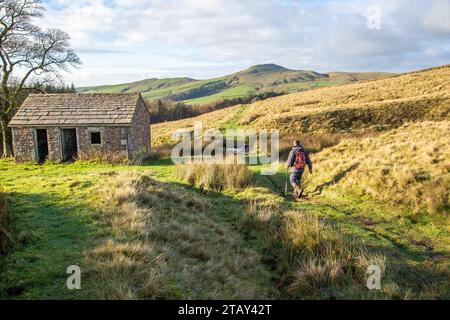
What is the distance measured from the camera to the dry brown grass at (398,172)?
10.7 m

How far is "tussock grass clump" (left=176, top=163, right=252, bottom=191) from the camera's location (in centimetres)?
1404

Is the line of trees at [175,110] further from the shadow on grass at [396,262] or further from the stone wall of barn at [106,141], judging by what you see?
the shadow on grass at [396,262]

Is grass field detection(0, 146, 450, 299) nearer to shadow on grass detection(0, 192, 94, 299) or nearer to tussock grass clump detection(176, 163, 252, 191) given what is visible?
shadow on grass detection(0, 192, 94, 299)

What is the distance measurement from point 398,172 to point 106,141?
17346 millimetres

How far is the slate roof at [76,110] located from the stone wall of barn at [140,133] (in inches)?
32.8

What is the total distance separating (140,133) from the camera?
2438 centimetres

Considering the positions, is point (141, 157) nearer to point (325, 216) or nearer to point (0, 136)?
point (0, 136)

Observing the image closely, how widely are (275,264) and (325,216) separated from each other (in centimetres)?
303

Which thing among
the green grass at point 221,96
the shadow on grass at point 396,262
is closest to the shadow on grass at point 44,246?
the shadow on grass at point 396,262

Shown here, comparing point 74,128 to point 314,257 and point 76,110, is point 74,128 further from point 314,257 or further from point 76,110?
point 314,257

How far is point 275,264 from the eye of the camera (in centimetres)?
822

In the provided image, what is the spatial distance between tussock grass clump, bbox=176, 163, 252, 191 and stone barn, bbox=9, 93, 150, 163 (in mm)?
8521

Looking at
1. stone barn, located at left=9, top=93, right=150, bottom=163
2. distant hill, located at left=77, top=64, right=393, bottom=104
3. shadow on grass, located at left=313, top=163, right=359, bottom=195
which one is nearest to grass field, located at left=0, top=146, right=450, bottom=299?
shadow on grass, located at left=313, top=163, right=359, bottom=195

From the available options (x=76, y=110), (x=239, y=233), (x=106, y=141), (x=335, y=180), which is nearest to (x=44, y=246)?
(x=239, y=233)
